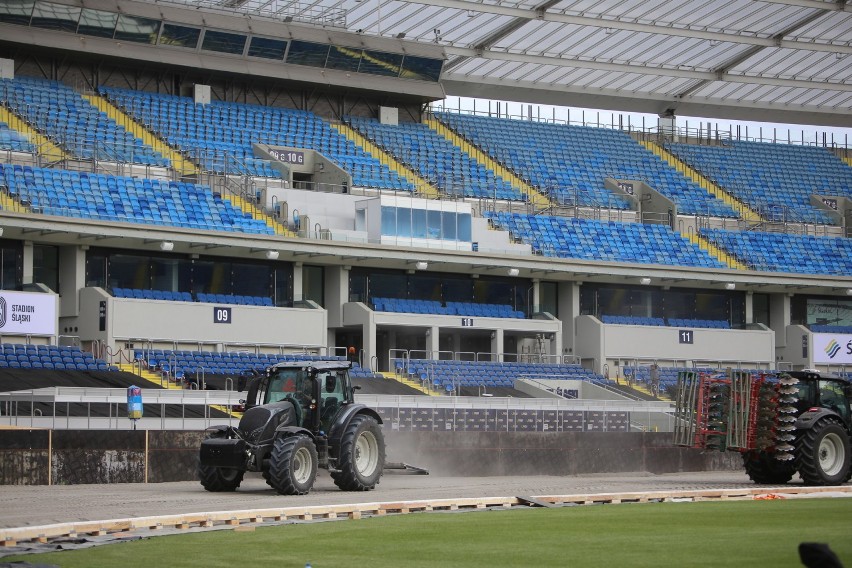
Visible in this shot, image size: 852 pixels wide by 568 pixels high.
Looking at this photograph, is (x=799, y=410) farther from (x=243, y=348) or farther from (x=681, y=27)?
(x=681, y=27)

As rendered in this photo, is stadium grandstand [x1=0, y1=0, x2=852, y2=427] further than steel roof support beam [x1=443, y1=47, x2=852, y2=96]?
No

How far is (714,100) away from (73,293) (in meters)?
34.3

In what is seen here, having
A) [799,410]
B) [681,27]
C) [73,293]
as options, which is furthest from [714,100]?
[799,410]

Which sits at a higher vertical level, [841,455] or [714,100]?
[714,100]

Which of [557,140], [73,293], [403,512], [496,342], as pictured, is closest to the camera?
[403,512]

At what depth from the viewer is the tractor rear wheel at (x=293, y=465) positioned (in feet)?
74.7

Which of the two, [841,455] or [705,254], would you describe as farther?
[705,254]

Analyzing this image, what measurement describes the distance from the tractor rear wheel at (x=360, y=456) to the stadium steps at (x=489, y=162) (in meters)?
31.0

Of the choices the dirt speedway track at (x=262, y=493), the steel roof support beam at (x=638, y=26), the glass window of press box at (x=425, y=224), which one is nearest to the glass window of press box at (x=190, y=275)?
the glass window of press box at (x=425, y=224)

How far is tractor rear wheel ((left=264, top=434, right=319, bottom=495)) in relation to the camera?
22.8m

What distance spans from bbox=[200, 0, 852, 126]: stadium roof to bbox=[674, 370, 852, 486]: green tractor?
27410mm

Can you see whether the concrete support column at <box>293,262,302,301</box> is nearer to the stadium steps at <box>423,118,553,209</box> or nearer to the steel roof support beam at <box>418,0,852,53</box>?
the steel roof support beam at <box>418,0,852,53</box>

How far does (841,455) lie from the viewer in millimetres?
26828

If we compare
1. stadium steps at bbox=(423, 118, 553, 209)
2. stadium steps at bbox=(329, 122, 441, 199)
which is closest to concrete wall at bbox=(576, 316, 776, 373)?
stadium steps at bbox=(423, 118, 553, 209)
